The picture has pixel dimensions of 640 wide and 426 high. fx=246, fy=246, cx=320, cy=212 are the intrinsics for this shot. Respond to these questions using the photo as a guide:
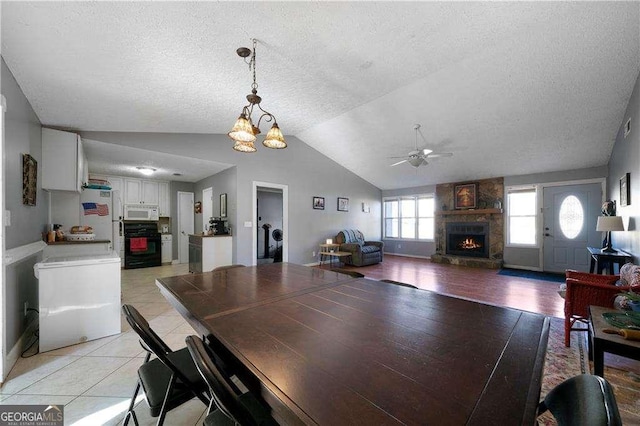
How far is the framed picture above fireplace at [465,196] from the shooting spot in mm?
6691

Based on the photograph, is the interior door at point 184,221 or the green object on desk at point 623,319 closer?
the green object on desk at point 623,319

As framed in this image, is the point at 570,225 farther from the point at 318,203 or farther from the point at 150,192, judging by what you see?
the point at 150,192

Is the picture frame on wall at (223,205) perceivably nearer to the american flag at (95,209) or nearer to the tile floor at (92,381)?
the american flag at (95,209)

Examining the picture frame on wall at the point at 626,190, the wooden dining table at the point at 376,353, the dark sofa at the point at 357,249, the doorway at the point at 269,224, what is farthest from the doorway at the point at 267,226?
the picture frame on wall at the point at 626,190

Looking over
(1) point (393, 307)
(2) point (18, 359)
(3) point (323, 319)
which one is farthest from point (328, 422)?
(2) point (18, 359)

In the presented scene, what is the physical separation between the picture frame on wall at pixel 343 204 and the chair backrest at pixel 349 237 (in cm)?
62

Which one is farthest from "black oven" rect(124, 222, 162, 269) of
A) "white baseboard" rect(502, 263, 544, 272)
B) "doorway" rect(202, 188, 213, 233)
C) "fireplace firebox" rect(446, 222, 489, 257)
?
"white baseboard" rect(502, 263, 544, 272)

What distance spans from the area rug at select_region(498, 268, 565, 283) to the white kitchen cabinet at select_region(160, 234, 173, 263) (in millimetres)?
8090

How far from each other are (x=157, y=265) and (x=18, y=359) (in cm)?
439

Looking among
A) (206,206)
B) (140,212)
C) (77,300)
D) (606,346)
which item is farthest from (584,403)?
(140,212)

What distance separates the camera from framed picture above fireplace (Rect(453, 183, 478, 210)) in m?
6.69

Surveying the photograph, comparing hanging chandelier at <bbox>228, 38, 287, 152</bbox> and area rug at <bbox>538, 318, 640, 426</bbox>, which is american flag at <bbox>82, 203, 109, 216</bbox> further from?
area rug at <bbox>538, 318, 640, 426</bbox>

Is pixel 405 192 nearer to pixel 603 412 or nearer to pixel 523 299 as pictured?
pixel 523 299

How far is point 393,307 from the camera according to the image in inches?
56.5
